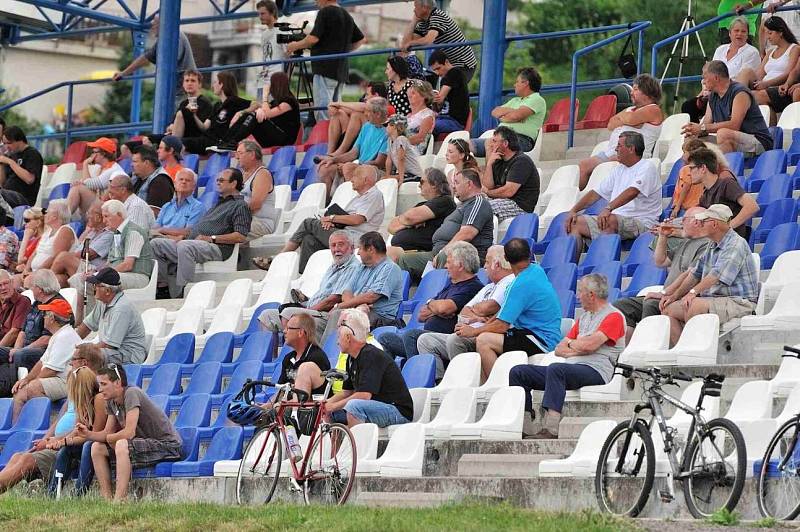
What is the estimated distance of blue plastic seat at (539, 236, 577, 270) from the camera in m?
12.9

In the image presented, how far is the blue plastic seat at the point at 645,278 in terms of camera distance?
1183 cm

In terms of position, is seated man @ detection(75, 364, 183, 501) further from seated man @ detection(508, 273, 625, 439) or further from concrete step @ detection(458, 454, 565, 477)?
seated man @ detection(508, 273, 625, 439)

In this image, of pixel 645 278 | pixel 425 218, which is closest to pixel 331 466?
pixel 645 278

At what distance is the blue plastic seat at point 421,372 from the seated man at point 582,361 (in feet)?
2.40

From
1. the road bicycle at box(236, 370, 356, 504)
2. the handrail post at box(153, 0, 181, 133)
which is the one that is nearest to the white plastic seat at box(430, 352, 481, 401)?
the road bicycle at box(236, 370, 356, 504)

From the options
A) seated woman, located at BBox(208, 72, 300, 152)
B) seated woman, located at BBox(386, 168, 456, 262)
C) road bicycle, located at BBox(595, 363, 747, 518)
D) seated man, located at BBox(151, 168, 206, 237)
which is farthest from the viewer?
seated woman, located at BBox(208, 72, 300, 152)

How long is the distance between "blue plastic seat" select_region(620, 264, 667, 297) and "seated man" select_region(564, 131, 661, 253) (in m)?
1.03

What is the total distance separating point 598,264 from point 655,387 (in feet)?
12.0

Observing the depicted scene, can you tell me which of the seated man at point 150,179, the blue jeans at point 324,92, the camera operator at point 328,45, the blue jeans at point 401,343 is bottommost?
the blue jeans at point 401,343

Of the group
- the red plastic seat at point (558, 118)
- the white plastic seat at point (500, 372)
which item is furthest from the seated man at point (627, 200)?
the red plastic seat at point (558, 118)

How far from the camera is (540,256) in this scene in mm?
13477

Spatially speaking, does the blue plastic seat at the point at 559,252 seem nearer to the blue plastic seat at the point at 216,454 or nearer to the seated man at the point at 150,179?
the blue plastic seat at the point at 216,454

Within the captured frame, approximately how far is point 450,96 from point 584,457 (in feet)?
27.2

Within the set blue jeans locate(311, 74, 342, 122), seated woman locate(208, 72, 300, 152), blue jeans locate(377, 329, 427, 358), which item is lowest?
blue jeans locate(377, 329, 427, 358)
